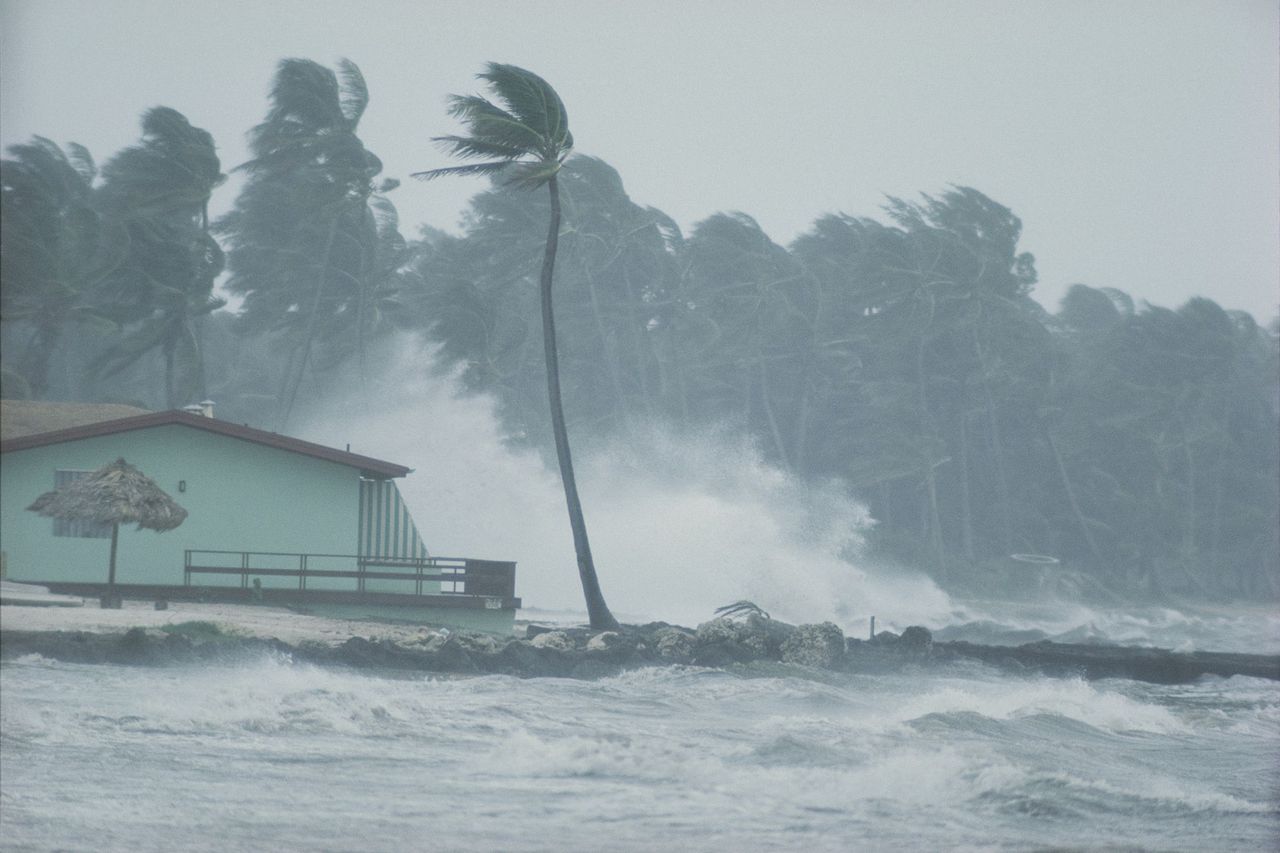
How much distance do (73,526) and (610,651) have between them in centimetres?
296

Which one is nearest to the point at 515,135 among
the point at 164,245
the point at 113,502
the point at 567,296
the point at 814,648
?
the point at 567,296

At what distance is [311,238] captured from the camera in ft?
25.5

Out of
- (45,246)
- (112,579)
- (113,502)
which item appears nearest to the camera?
(113,502)

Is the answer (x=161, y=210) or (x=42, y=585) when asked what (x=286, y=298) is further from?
(x=42, y=585)

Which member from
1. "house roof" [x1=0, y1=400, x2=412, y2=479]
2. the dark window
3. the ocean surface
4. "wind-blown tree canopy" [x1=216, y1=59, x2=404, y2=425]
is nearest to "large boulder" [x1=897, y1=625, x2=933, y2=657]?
the ocean surface

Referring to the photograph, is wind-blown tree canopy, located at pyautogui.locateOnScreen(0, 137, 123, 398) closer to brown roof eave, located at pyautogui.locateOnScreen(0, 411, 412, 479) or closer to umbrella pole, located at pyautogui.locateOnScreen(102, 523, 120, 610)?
brown roof eave, located at pyautogui.locateOnScreen(0, 411, 412, 479)

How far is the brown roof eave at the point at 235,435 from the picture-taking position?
7.07 metres

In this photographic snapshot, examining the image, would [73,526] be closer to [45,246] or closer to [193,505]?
[193,505]

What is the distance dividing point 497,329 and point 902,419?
2.57m

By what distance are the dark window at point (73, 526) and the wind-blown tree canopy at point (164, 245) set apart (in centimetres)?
73

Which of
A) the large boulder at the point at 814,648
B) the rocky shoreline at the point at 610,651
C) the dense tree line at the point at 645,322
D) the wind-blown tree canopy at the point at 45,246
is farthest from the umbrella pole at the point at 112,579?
the large boulder at the point at 814,648

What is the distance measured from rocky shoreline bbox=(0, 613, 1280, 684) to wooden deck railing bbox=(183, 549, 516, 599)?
0.96ft

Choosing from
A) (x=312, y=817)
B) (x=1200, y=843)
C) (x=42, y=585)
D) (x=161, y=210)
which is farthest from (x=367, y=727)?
(x=1200, y=843)

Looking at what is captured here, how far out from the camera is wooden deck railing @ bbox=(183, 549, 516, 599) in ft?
23.0
